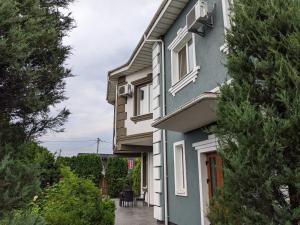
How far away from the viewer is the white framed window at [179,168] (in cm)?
845

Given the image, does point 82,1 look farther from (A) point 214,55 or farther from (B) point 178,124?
(B) point 178,124

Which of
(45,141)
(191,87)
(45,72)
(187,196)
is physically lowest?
(187,196)

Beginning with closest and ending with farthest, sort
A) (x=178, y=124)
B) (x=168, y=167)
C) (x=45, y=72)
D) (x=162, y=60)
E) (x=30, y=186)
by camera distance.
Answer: (x=30, y=186) → (x=45, y=72) → (x=178, y=124) → (x=168, y=167) → (x=162, y=60)

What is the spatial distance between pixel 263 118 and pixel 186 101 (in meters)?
5.26

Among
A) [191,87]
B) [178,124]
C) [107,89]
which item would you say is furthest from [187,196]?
[107,89]

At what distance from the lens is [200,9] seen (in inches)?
268

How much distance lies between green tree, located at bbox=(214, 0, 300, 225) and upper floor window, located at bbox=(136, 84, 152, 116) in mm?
9975

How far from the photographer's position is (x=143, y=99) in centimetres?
1370

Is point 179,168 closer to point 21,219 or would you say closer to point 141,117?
point 141,117

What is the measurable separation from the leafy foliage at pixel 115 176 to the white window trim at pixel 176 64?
46.9ft

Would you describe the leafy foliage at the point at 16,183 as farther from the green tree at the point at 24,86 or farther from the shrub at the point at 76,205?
the shrub at the point at 76,205

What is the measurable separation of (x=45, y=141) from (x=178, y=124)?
386cm

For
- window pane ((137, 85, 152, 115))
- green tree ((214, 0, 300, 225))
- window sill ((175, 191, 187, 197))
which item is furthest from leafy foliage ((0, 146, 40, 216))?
window pane ((137, 85, 152, 115))

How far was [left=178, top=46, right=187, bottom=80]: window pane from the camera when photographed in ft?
29.5
